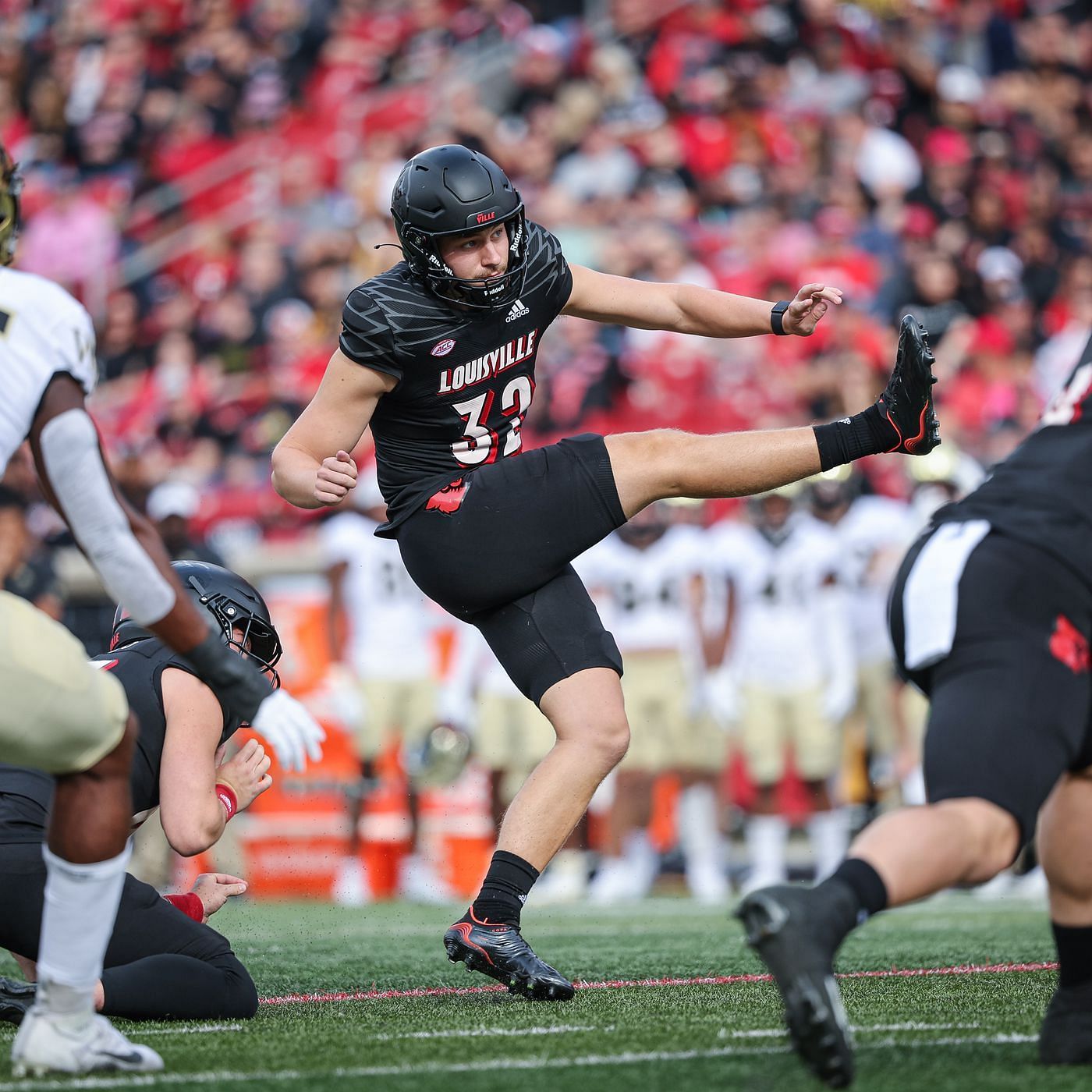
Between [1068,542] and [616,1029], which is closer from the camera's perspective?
[1068,542]

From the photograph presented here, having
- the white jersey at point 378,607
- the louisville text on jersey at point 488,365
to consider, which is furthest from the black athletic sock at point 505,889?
the white jersey at point 378,607

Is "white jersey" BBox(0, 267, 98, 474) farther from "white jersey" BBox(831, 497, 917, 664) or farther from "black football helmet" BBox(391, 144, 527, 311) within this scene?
"white jersey" BBox(831, 497, 917, 664)

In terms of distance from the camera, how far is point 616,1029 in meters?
3.70

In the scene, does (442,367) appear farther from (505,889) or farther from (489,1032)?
(489,1032)

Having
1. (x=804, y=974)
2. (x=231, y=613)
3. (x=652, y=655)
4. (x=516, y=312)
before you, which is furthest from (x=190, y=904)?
(x=652, y=655)

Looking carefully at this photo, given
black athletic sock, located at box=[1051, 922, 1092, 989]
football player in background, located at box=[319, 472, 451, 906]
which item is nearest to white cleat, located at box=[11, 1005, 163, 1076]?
black athletic sock, located at box=[1051, 922, 1092, 989]

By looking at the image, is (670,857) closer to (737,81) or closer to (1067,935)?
(737,81)

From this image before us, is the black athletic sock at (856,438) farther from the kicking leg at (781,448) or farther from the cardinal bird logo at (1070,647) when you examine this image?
the cardinal bird logo at (1070,647)

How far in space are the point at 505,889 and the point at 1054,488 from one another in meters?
1.94

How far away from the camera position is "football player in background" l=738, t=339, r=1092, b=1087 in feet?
8.77

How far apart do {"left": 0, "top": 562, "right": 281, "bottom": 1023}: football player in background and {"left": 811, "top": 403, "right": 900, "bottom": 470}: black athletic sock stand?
159cm

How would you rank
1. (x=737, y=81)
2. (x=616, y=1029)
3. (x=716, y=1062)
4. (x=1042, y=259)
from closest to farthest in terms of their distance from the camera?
(x=716, y=1062), (x=616, y=1029), (x=1042, y=259), (x=737, y=81)

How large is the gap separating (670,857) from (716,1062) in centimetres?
708

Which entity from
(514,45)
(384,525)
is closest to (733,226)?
(514,45)
